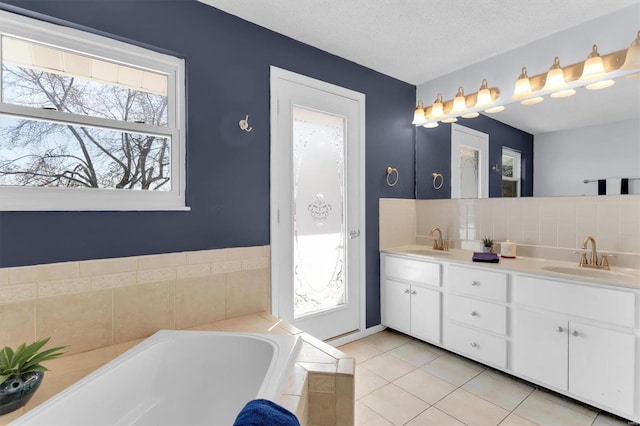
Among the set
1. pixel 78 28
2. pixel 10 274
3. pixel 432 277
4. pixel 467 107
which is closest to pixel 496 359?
pixel 432 277

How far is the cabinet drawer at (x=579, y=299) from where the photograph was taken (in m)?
1.73

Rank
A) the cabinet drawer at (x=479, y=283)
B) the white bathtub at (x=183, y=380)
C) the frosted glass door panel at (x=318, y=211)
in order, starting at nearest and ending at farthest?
1. the white bathtub at (x=183, y=380)
2. the cabinet drawer at (x=479, y=283)
3. the frosted glass door panel at (x=318, y=211)

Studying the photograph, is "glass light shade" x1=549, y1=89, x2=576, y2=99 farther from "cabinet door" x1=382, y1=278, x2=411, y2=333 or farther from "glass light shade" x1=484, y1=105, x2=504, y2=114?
"cabinet door" x1=382, y1=278, x2=411, y2=333

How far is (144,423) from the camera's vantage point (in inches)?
54.6

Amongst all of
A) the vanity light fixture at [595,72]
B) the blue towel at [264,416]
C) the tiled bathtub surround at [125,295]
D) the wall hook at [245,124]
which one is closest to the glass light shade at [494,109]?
the vanity light fixture at [595,72]

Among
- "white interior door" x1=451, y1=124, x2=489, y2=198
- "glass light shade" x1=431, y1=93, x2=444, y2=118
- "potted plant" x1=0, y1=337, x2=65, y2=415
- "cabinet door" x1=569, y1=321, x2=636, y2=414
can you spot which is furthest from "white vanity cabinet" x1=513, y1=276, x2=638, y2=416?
"potted plant" x1=0, y1=337, x2=65, y2=415

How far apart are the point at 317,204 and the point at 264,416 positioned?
74.1 inches

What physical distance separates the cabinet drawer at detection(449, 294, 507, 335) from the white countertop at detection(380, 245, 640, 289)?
0.95ft

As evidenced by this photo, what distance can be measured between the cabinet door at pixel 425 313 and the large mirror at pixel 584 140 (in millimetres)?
1137

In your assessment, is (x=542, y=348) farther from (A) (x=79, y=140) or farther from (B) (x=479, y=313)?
(A) (x=79, y=140)

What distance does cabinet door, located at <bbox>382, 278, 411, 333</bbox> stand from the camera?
2.85 m

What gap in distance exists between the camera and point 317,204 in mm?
2609

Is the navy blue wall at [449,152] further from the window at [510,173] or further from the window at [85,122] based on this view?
the window at [85,122]

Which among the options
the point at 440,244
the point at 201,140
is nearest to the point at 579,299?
the point at 440,244
